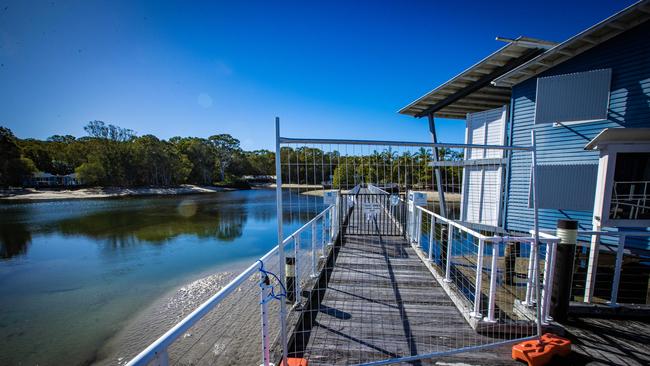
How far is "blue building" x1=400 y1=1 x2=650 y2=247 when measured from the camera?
4687 millimetres

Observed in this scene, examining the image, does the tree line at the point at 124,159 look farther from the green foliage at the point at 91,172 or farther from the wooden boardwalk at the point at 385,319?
the wooden boardwalk at the point at 385,319

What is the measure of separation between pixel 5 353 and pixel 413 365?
909cm

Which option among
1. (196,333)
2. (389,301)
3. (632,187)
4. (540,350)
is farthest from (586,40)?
(196,333)

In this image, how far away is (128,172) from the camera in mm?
44844

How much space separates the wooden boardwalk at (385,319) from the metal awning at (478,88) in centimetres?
714

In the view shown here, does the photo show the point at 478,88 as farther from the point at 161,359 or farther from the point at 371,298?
the point at 161,359

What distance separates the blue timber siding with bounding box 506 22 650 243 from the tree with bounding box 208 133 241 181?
190 ft

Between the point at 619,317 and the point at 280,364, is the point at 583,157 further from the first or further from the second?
the point at 280,364

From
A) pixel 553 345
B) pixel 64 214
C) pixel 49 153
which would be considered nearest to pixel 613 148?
pixel 553 345

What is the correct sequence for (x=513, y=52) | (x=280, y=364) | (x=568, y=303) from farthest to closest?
(x=513, y=52) < (x=568, y=303) < (x=280, y=364)

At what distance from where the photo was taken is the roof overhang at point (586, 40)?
540 cm

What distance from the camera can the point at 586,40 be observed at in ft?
20.5

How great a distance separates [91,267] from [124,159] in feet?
136

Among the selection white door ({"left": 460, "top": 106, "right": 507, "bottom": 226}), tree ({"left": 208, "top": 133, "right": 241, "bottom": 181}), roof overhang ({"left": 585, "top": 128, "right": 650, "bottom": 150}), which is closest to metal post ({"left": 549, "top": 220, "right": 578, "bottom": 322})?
roof overhang ({"left": 585, "top": 128, "right": 650, "bottom": 150})
